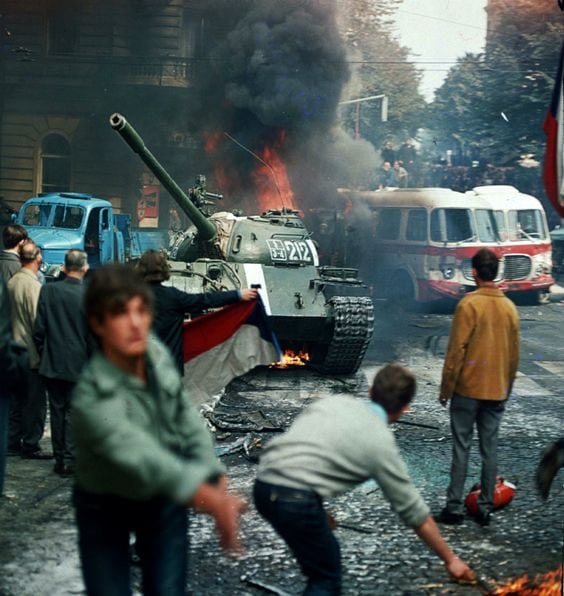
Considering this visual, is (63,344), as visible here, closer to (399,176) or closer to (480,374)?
(480,374)

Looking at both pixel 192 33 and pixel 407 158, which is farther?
pixel 407 158

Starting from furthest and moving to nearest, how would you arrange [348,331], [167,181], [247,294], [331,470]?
[167,181], [348,331], [247,294], [331,470]

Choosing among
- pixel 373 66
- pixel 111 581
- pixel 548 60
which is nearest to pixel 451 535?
pixel 111 581

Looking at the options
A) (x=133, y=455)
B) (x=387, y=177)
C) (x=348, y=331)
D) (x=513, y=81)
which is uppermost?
(x=513, y=81)

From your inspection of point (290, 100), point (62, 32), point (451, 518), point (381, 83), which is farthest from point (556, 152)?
point (381, 83)

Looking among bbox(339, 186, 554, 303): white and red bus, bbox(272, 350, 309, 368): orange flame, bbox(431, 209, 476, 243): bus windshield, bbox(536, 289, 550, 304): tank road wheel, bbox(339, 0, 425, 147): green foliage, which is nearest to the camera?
bbox(272, 350, 309, 368): orange flame

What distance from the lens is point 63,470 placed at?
24.8ft

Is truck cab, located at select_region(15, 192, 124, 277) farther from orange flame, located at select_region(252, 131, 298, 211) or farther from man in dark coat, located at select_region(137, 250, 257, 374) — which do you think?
man in dark coat, located at select_region(137, 250, 257, 374)

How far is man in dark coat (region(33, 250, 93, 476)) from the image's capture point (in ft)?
24.4

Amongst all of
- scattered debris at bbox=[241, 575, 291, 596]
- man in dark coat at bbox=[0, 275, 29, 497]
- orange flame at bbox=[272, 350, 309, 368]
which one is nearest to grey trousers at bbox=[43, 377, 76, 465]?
man in dark coat at bbox=[0, 275, 29, 497]

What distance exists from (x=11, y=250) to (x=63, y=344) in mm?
1352

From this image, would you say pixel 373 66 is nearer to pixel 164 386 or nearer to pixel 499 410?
pixel 499 410

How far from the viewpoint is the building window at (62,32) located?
34875 millimetres

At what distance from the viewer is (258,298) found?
7.44m
